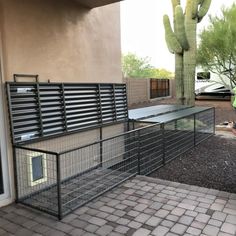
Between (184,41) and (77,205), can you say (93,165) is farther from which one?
(184,41)

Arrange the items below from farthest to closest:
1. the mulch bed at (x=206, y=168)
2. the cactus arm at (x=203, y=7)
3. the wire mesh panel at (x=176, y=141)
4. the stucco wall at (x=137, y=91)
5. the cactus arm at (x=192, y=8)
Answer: the stucco wall at (x=137, y=91)
the cactus arm at (x=203, y=7)
the cactus arm at (x=192, y=8)
the wire mesh panel at (x=176, y=141)
the mulch bed at (x=206, y=168)

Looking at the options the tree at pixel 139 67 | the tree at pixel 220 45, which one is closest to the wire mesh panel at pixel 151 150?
the tree at pixel 220 45

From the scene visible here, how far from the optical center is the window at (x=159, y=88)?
1705 centimetres

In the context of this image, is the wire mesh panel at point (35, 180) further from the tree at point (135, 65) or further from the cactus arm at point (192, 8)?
the tree at point (135, 65)

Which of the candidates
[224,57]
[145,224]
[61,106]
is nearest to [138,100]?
[224,57]

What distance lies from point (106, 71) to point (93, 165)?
60.4 inches

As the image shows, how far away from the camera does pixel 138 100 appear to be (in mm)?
15398

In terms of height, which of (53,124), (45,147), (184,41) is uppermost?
(184,41)

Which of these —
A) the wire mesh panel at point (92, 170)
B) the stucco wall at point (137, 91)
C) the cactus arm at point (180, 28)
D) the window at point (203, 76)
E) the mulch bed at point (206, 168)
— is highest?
the cactus arm at point (180, 28)

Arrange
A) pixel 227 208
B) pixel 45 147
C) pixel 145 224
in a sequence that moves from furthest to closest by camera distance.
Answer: pixel 45 147
pixel 227 208
pixel 145 224

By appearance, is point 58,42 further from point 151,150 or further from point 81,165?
point 151,150

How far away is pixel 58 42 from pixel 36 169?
5.28ft

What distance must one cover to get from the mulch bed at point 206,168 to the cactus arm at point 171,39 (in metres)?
3.91

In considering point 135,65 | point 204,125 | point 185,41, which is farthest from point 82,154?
point 135,65
